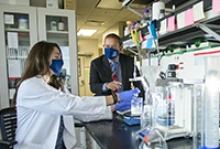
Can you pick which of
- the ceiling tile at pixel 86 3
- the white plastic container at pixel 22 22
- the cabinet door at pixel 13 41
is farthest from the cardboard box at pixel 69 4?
the ceiling tile at pixel 86 3

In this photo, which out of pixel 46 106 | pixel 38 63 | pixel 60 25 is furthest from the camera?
pixel 60 25

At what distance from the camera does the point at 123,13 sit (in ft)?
12.7

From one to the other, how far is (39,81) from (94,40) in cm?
569

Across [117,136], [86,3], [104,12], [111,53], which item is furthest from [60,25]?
[117,136]

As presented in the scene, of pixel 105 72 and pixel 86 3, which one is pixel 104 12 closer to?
pixel 86 3

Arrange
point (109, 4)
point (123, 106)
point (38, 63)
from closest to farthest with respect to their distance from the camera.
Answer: point (38, 63) → point (123, 106) → point (109, 4)

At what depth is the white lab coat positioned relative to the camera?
106 centimetres

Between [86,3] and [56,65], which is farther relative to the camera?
[86,3]

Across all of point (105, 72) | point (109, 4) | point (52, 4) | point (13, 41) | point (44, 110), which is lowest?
point (44, 110)

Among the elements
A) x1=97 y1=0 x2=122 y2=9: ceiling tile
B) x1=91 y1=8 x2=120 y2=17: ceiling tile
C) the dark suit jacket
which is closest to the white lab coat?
the dark suit jacket

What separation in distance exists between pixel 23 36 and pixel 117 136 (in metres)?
2.05

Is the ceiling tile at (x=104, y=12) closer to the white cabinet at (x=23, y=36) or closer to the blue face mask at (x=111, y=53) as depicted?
the white cabinet at (x=23, y=36)

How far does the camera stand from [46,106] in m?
1.06

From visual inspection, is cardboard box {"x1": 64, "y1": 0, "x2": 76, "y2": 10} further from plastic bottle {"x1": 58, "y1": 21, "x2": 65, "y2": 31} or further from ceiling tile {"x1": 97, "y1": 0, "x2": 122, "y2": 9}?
ceiling tile {"x1": 97, "y1": 0, "x2": 122, "y2": 9}
